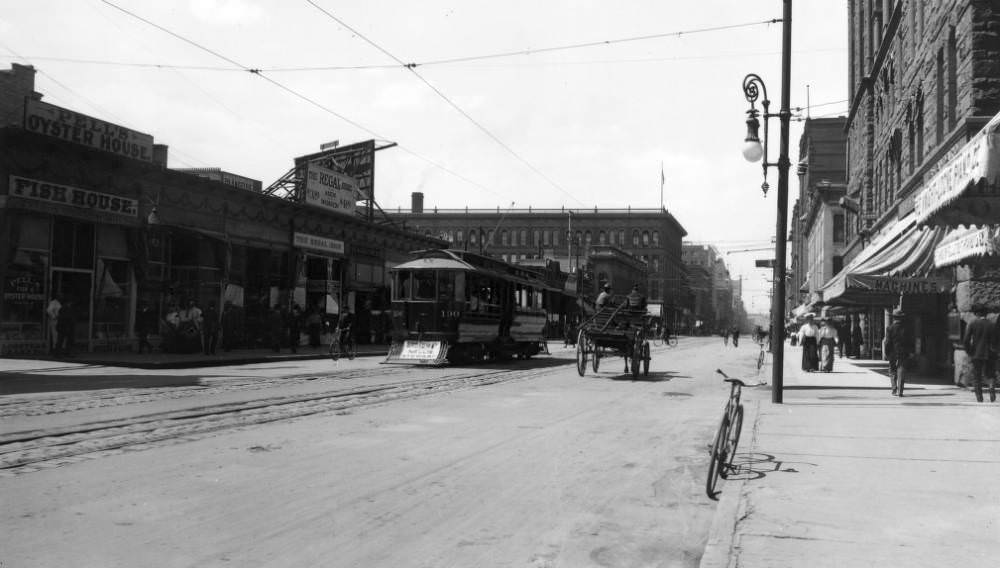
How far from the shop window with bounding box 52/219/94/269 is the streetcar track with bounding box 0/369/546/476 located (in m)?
12.2

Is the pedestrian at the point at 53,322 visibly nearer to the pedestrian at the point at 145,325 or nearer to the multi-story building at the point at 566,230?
the pedestrian at the point at 145,325

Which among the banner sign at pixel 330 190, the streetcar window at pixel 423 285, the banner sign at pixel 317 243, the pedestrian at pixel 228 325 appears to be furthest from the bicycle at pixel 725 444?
Result: the banner sign at pixel 330 190

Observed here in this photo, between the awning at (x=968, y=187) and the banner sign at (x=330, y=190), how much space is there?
25.9m

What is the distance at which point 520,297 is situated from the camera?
2656 cm

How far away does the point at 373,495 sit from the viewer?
20.1ft

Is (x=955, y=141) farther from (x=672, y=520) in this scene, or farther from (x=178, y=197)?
(x=178, y=197)

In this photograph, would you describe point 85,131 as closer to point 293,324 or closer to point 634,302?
point 293,324

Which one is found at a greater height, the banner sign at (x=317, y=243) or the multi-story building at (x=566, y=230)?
the multi-story building at (x=566, y=230)

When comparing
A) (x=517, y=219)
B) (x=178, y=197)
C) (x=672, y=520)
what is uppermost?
(x=517, y=219)

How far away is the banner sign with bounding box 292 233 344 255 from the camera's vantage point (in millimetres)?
31339

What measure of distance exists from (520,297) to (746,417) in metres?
15.3

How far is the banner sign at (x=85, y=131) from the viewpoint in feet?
65.9

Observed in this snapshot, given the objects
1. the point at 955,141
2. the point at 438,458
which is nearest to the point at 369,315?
the point at 955,141

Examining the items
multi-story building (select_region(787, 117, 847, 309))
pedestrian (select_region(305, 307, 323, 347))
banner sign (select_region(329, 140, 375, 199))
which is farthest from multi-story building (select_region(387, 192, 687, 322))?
pedestrian (select_region(305, 307, 323, 347))
